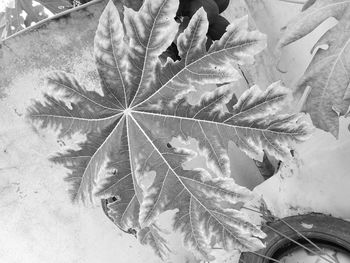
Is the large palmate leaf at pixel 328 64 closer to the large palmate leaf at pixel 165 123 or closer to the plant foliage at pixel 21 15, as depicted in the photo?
the large palmate leaf at pixel 165 123

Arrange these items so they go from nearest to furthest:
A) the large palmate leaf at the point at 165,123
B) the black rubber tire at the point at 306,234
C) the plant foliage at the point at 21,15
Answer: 1. the large palmate leaf at the point at 165,123
2. the black rubber tire at the point at 306,234
3. the plant foliage at the point at 21,15

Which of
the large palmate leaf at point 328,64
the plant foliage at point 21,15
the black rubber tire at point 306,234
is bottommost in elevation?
the black rubber tire at point 306,234

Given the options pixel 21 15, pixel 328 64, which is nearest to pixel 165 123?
pixel 328 64

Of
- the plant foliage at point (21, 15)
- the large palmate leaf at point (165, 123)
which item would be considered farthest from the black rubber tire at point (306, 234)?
the plant foliage at point (21, 15)

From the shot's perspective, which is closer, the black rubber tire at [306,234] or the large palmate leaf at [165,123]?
the large palmate leaf at [165,123]

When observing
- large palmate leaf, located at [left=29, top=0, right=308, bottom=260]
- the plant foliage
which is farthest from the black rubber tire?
the plant foliage

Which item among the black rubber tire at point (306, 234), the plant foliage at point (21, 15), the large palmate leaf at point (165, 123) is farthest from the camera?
the plant foliage at point (21, 15)

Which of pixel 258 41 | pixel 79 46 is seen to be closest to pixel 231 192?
pixel 258 41

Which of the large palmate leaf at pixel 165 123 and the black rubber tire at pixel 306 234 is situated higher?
the large palmate leaf at pixel 165 123
